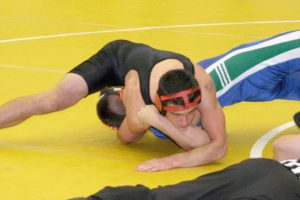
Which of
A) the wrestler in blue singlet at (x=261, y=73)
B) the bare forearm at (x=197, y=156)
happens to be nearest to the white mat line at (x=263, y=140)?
the wrestler in blue singlet at (x=261, y=73)

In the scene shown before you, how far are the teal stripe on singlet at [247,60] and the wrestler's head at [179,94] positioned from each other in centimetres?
93

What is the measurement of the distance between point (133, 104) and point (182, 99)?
1.49 ft

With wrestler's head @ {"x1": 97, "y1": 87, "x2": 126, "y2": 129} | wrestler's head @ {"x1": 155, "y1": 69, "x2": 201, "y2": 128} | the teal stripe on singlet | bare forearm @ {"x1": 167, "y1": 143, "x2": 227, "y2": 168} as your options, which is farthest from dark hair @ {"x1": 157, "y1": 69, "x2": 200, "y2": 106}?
the teal stripe on singlet

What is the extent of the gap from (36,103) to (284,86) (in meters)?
1.71

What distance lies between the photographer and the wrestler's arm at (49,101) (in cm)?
512

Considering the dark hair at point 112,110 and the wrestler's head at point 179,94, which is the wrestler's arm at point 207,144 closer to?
the wrestler's head at point 179,94

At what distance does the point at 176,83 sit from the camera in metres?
4.50

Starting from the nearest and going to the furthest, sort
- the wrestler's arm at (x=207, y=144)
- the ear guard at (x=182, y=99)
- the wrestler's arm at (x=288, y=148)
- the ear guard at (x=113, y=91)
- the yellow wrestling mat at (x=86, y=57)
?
the wrestler's arm at (x=288, y=148) → the ear guard at (x=182, y=99) → the yellow wrestling mat at (x=86, y=57) → the wrestler's arm at (x=207, y=144) → the ear guard at (x=113, y=91)

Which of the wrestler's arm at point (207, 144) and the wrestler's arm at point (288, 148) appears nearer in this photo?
the wrestler's arm at point (288, 148)

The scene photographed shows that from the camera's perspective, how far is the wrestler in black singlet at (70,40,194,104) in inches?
194

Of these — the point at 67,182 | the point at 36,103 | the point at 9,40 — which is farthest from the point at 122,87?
the point at 9,40

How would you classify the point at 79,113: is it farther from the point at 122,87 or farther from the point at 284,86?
the point at 284,86

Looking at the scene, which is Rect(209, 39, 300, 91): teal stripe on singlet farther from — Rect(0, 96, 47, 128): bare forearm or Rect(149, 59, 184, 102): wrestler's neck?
Rect(0, 96, 47, 128): bare forearm

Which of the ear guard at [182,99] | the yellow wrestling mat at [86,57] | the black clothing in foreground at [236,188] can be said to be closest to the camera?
the black clothing in foreground at [236,188]
